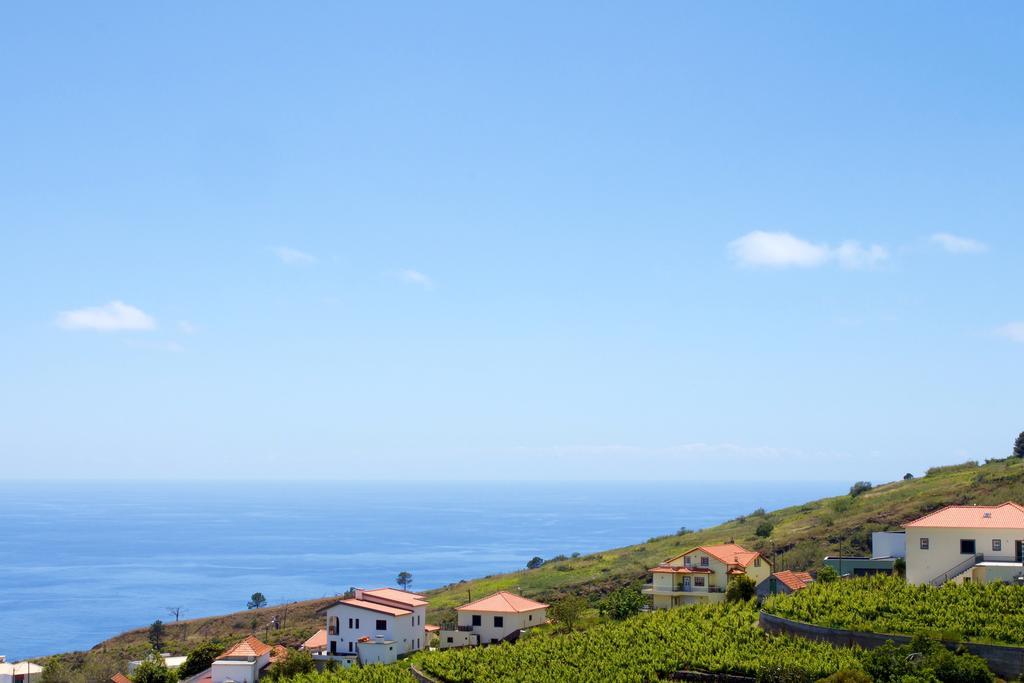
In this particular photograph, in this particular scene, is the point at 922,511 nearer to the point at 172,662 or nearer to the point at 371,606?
the point at 371,606

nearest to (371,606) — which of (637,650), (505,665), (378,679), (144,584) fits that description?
(378,679)

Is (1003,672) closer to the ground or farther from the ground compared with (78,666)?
farther from the ground

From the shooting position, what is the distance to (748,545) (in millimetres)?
89812

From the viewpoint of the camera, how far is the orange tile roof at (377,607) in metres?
59.9

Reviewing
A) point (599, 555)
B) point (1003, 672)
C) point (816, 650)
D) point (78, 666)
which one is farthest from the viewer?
point (599, 555)

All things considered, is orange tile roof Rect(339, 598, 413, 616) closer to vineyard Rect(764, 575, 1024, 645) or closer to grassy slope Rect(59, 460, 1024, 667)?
grassy slope Rect(59, 460, 1024, 667)

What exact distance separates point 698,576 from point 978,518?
53.3 feet

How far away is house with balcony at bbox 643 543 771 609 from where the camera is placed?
62188 mm

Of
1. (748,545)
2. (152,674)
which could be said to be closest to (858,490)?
(748,545)

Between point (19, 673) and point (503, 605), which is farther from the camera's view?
point (19, 673)

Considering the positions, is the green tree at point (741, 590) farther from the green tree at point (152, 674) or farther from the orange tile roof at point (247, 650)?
the green tree at point (152, 674)

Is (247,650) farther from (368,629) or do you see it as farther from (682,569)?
(682,569)

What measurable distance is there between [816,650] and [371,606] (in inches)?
1045

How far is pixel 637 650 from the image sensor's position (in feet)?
A: 155
